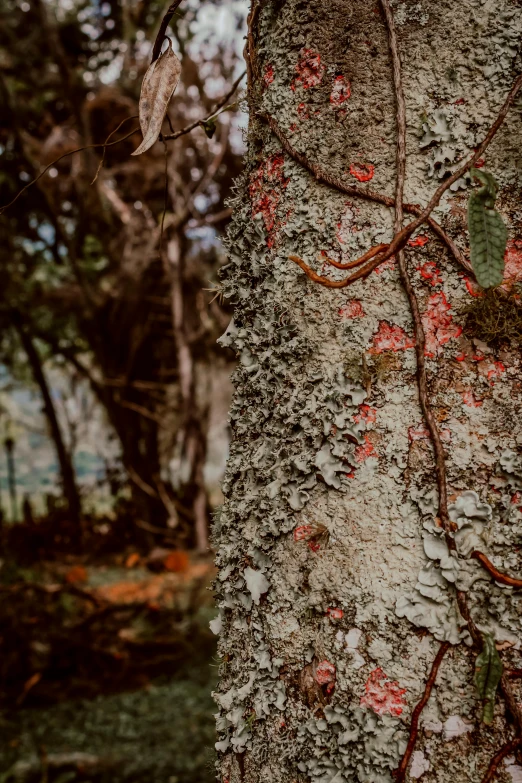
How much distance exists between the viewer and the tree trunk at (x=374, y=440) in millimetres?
664

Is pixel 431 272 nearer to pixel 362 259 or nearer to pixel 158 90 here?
pixel 362 259

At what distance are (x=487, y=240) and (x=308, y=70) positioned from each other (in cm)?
37

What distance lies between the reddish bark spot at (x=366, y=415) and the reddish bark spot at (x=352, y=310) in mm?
119

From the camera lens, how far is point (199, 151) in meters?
6.02

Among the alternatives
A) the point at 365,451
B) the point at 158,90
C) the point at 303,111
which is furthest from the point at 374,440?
the point at 158,90

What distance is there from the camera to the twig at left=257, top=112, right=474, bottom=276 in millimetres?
707

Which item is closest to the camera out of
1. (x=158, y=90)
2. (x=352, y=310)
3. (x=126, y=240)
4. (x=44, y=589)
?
(x=352, y=310)

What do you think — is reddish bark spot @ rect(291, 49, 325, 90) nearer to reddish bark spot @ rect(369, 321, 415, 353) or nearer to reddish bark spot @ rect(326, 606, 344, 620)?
reddish bark spot @ rect(369, 321, 415, 353)

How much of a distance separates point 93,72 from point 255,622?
747cm

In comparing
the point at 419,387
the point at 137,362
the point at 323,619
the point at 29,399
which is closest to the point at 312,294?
the point at 419,387

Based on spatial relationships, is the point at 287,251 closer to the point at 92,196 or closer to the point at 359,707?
the point at 359,707

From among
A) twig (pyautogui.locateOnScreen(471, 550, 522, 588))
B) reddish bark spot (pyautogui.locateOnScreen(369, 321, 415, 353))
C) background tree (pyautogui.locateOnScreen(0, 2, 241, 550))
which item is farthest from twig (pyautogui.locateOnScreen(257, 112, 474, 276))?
background tree (pyautogui.locateOnScreen(0, 2, 241, 550))

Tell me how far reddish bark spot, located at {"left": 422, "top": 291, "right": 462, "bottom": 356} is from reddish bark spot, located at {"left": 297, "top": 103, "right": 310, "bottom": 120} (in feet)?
1.03

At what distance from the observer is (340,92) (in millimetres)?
762
